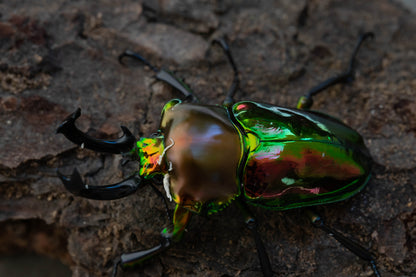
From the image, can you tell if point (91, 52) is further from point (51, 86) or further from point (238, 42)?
point (238, 42)

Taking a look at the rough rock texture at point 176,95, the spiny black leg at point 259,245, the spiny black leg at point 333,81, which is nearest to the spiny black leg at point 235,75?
the rough rock texture at point 176,95

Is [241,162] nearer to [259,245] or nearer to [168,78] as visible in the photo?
[259,245]

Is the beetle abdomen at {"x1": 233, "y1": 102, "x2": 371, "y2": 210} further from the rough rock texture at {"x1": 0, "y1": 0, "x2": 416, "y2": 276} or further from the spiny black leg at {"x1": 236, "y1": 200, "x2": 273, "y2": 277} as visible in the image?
the rough rock texture at {"x1": 0, "y1": 0, "x2": 416, "y2": 276}

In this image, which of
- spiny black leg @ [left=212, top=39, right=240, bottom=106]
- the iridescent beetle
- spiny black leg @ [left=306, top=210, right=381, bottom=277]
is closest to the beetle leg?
the iridescent beetle

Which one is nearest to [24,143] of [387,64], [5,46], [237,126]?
[5,46]

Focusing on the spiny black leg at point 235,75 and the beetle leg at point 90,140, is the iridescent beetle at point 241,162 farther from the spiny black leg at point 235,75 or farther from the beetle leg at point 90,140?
the spiny black leg at point 235,75
